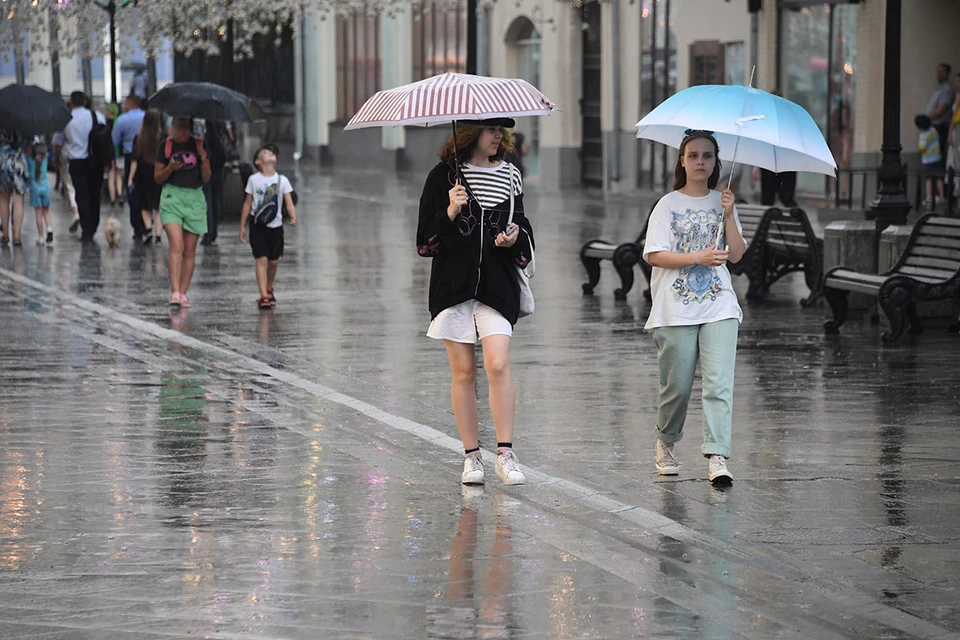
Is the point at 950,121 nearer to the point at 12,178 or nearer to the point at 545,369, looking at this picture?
the point at 12,178

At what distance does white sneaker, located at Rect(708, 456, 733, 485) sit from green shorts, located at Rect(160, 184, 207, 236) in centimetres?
811

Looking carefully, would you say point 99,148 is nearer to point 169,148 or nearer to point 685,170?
point 169,148

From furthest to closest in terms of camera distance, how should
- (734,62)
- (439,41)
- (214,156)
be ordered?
(439,41)
(734,62)
(214,156)

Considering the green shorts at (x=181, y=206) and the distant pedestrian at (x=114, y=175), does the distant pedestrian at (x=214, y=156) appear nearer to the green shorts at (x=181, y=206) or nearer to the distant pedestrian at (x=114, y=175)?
the distant pedestrian at (x=114, y=175)

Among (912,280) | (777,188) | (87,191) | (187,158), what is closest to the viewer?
(912,280)

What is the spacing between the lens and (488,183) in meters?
8.16

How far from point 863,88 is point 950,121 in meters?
2.75

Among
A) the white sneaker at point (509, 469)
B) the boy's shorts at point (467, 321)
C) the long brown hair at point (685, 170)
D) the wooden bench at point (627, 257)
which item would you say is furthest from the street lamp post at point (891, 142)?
the white sneaker at point (509, 469)

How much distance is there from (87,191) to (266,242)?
8.37 meters

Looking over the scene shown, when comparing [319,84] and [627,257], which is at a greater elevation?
[319,84]

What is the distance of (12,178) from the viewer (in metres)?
22.4

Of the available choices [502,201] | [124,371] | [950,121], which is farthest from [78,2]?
[502,201]

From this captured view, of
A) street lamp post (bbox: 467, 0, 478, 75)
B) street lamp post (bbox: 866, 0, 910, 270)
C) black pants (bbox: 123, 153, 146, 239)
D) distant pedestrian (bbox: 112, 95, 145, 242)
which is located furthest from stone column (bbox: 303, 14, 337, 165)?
street lamp post (bbox: 866, 0, 910, 270)

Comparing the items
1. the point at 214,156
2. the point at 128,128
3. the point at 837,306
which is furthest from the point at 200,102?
the point at 128,128
